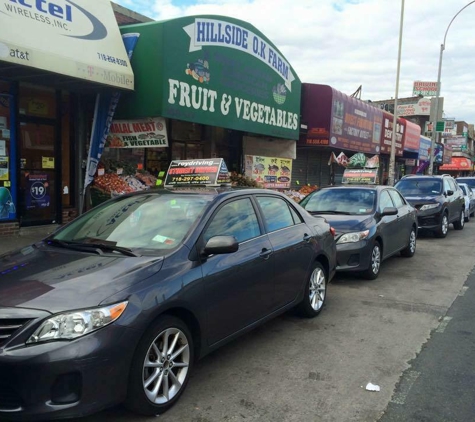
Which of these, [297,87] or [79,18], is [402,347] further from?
[297,87]

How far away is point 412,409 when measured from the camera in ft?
11.1

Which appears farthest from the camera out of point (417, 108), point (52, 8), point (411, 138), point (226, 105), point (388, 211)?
point (417, 108)

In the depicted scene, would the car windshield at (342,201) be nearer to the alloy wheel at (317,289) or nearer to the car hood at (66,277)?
the alloy wheel at (317,289)

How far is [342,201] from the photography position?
8453 mm

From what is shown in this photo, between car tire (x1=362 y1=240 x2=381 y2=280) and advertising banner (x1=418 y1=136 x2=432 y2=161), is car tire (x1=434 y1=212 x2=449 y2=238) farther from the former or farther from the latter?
advertising banner (x1=418 y1=136 x2=432 y2=161)

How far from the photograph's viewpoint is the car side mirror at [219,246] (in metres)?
3.69

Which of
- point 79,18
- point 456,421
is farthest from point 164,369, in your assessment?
point 79,18

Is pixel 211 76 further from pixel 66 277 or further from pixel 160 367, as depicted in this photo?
pixel 160 367

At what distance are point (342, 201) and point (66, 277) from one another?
611cm

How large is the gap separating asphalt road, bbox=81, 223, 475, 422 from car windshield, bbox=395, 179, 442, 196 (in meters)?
7.17

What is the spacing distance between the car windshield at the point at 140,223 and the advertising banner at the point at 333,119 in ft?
43.3

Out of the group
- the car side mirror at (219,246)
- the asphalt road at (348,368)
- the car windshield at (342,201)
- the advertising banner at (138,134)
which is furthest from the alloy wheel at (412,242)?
the car side mirror at (219,246)

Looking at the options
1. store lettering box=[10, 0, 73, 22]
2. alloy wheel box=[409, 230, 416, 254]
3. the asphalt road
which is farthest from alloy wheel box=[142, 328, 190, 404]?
alloy wheel box=[409, 230, 416, 254]

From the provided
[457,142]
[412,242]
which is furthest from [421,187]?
[457,142]
